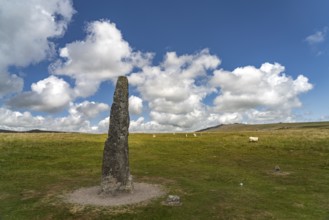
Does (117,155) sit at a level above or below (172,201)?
above

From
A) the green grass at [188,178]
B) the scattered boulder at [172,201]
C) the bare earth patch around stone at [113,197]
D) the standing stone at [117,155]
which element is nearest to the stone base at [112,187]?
the standing stone at [117,155]

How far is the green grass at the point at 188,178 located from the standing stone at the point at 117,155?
3.81 m

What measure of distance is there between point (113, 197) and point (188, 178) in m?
11.6

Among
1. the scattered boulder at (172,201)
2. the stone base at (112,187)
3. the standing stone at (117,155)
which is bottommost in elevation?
the scattered boulder at (172,201)

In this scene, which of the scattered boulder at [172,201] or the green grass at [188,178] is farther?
the scattered boulder at [172,201]

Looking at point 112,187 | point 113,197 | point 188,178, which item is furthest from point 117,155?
point 188,178

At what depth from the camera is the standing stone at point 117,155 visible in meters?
29.2

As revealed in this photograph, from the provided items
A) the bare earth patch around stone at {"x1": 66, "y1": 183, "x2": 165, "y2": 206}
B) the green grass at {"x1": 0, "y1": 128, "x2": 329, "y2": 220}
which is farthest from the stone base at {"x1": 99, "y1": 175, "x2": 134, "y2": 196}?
the green grass at {"x1": 0, "y1": 128, "x2": 329, "y2": 220}

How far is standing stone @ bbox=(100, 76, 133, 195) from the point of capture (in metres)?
29.2

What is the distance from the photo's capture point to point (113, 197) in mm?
28516

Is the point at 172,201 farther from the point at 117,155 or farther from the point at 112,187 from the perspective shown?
the point at 117,155

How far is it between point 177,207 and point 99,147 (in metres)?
42.7

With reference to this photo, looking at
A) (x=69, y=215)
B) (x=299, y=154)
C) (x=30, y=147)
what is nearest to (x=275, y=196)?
(x=69, y=215)

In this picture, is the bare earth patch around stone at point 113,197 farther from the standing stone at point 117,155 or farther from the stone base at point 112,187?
the standing stone at point 117,155
